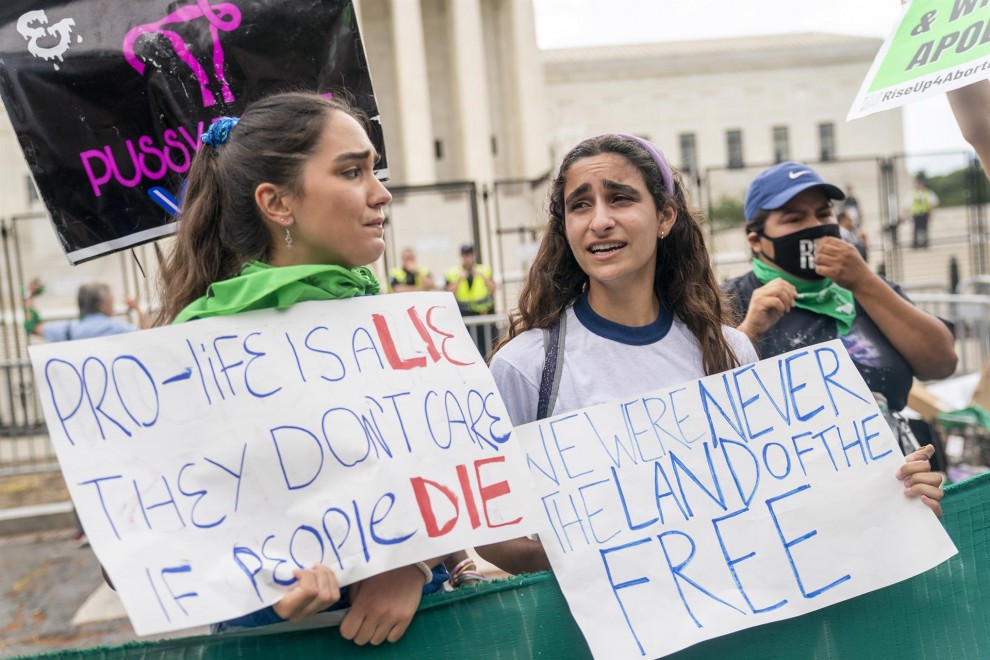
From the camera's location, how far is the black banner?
2.55 metres

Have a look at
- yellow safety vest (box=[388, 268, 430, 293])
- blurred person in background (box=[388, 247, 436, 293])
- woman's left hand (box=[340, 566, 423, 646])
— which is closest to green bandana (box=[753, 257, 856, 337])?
woman's left hand (box=[340, 566, 423, 646])

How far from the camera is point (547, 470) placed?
6.75 ft

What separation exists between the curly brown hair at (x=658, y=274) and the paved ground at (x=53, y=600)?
11.8 ft

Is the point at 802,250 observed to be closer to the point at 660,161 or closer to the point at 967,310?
the point at 660,161

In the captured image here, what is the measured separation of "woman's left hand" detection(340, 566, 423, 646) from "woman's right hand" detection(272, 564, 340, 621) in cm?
14

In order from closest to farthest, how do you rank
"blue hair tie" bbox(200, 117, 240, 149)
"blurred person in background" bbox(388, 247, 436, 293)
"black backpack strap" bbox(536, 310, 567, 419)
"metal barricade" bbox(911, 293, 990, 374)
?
"blue hair tie" bbox(200, 117, 240, 149), "black backpack strap" bbox(536, 310, 567, 419), "metal barricade" bbox(911, 293, 990, 374), "blurred person in background" bbox(388, 247, 436, 293)

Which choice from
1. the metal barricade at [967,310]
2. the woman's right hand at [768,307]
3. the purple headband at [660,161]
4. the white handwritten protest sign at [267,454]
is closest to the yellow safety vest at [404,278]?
the metal barricade at [967,310]

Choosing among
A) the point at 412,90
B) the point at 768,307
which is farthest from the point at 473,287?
the point at 412,90

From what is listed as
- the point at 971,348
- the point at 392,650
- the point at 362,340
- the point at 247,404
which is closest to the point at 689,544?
the point at 392,650

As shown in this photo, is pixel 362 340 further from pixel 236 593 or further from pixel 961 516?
pixel 961 516

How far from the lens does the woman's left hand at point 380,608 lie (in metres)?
1.88

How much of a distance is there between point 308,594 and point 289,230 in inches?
29.5

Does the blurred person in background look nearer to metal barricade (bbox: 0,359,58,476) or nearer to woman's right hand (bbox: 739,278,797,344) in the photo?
metal barricade (bbox: 0,359,58,476)

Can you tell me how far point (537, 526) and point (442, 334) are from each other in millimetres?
440
